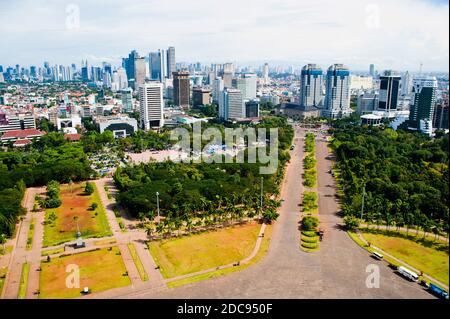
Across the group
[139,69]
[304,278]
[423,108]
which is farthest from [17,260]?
[139,69]

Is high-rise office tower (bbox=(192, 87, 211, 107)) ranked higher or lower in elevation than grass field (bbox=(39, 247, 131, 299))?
higher

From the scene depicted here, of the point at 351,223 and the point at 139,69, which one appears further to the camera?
the point at 139,69

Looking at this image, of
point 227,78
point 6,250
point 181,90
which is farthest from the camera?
point 227,78

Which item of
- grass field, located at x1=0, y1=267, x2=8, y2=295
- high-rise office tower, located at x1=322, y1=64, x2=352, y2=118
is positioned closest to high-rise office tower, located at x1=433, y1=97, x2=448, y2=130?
grass field, located at x1=0, y1=267, x2=8, y2=295

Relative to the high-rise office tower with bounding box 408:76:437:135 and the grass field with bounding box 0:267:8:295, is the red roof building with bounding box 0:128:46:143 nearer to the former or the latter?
the grass field with bounding box 0:267:8:295

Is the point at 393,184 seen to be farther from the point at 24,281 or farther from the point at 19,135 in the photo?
the point at 19,135

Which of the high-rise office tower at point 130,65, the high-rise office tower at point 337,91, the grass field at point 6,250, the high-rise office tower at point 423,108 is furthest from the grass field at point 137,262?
the high-rise office tower at point 130,65

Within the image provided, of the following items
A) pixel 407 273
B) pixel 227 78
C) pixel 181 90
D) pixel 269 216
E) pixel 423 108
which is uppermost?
pixel 227 78

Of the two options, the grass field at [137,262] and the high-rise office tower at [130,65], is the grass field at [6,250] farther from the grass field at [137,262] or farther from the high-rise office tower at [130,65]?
the high-rise office tower at [130,65]
